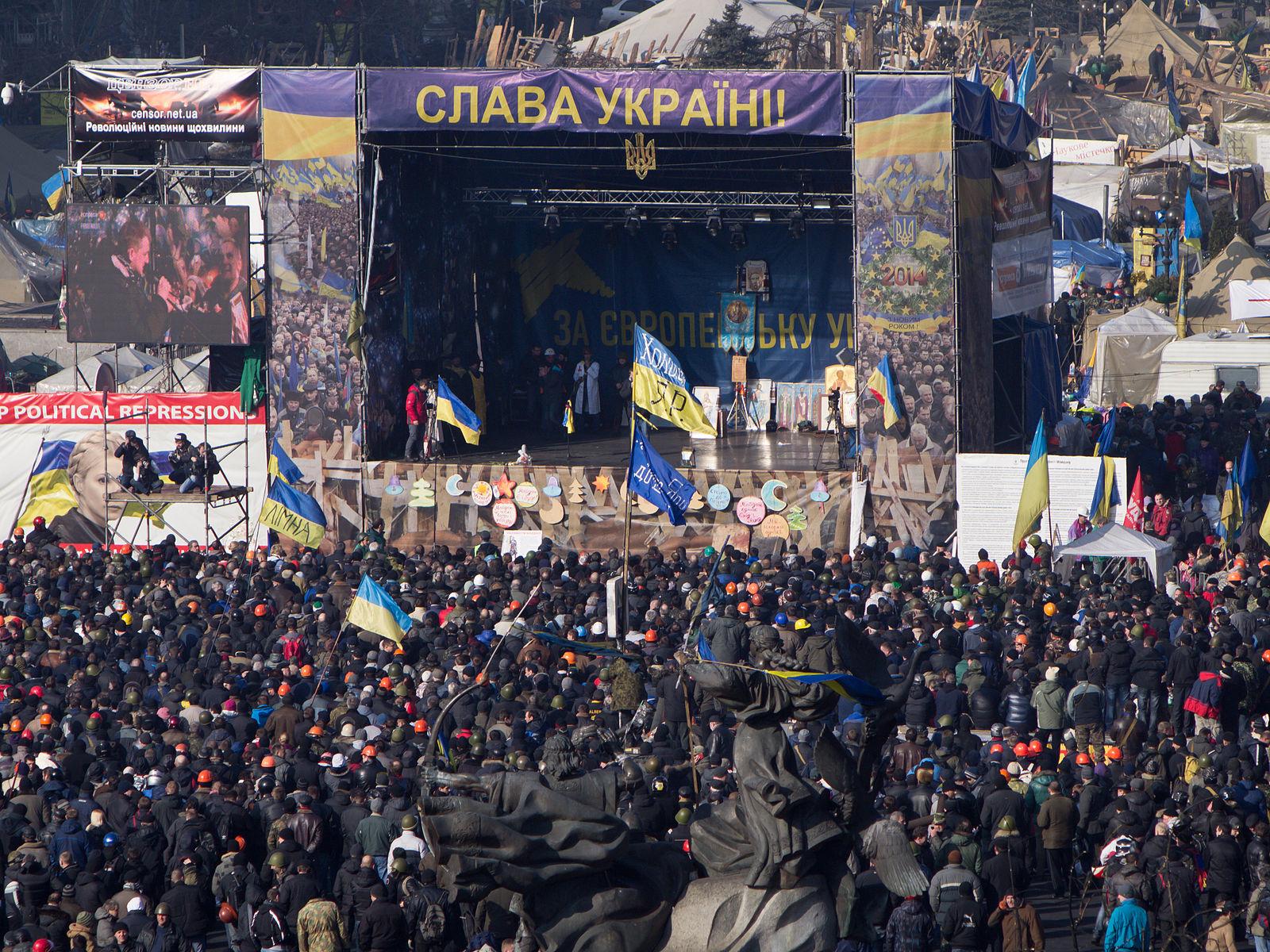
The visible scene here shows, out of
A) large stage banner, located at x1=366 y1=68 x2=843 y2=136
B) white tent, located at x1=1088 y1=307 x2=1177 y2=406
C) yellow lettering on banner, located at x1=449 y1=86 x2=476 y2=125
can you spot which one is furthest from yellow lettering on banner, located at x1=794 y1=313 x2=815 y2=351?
yellow lettering on banner, located at x1=449 y1=86 x2=476 y2=125

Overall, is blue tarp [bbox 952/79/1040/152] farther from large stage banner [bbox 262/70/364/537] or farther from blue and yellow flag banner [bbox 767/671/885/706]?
blue and yellow flag banner [bbox 767/671/885/706]

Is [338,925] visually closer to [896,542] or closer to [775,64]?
[896,542]

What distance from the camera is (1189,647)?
1903 cm

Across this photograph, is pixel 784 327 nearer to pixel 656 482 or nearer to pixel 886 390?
pixel 886 390

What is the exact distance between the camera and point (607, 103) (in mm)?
28422

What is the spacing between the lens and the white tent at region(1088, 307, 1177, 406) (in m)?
39.6

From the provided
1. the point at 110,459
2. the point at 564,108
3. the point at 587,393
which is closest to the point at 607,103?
the point at 564,108

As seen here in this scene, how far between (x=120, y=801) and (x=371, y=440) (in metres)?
14.2

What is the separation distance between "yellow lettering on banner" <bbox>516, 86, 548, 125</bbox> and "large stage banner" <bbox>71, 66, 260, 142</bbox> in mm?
3694

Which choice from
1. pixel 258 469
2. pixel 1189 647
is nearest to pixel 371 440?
pixel 258 469

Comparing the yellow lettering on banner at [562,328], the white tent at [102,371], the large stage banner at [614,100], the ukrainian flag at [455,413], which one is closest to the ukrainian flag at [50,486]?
the white tent at [102,371]

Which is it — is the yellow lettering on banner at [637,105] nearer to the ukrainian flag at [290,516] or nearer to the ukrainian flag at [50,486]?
the ukrainian flag at [290,516]

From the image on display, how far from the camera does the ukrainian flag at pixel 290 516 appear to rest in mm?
24766

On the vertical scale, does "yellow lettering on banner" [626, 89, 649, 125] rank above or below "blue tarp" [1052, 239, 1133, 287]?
above
